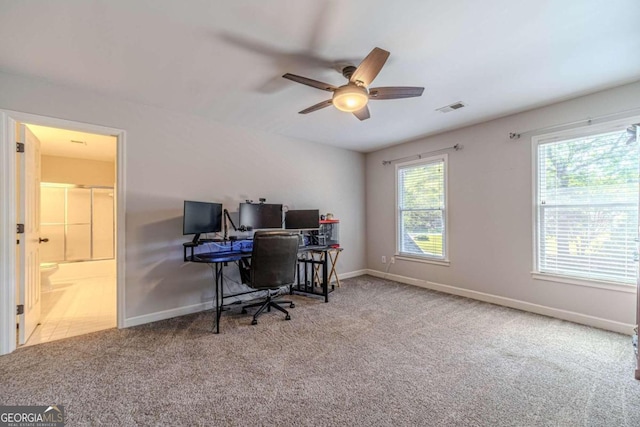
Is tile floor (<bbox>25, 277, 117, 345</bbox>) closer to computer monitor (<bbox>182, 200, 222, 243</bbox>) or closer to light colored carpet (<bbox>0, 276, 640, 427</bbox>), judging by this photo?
light colored carpet (<bbox>0, 276, 640, 427</bbox>)

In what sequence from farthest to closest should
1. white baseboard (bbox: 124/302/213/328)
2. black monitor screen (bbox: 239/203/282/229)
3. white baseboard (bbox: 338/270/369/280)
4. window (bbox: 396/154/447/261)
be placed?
white baseboard (bbox: 338/270/369/280) < window (bbox: 396/154/447/261) < black monitor screen (bbox: 239/203/282/229) < white baseboard (bbox: 124/302/213/328)

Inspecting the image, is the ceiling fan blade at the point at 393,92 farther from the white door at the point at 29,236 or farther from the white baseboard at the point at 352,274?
the white baseboard at the point at 352,274

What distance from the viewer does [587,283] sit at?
9.73 feet

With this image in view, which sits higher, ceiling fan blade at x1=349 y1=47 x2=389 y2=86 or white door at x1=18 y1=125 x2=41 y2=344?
Answer: ceiling fan blade at x1=349 y1=47 x2=389 y2=86

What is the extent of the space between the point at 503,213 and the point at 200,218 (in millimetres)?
3784

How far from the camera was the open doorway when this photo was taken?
422 cm

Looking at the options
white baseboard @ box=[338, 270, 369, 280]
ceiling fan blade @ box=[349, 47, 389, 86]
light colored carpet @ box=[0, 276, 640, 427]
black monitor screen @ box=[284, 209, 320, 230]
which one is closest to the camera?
light colored carpet @ box=[0, 276, 640, 427]

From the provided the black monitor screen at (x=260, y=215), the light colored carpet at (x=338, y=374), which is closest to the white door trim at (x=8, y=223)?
the light colored carpet at (x=338, y=374)

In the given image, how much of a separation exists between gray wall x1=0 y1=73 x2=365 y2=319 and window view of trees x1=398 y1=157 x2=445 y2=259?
2052 mm

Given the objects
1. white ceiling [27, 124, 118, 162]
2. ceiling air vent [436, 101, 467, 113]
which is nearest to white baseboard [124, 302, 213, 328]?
white ceiling [27, 124, 118, 162]

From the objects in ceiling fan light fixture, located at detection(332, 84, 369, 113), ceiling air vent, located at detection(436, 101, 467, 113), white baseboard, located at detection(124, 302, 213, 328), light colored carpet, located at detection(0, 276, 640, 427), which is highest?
ceiling air vent, located at detection(436, 101, 467, 113)

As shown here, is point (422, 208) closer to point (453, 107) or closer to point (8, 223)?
point (453, 107)

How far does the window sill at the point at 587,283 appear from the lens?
2.73 meters

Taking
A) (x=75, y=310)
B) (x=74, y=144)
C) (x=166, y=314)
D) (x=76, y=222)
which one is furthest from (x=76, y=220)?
(x=166, y=314)
